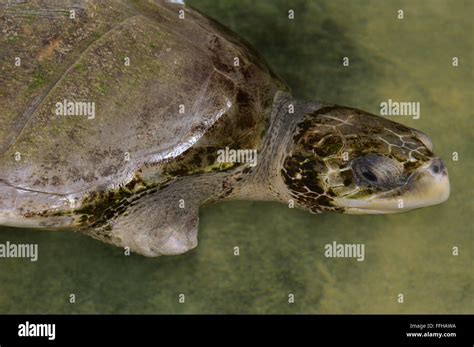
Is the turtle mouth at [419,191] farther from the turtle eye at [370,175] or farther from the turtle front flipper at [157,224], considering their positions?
the turtle front flipper at [157,224]

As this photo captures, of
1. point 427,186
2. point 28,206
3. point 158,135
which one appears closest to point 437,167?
point 427,186

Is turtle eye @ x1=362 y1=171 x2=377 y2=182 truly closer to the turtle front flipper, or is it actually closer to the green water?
the green water

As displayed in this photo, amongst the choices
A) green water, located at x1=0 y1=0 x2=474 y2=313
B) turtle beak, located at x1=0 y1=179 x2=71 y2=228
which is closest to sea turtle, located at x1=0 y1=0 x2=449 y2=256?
turtle beak, located at x1=0 y1=179 x2=71 y2=228

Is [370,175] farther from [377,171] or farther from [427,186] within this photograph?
[427,186]

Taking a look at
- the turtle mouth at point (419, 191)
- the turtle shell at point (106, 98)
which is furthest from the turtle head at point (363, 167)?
the turtle shell at point (106, 98)

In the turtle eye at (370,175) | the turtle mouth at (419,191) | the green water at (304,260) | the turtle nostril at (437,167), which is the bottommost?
the green water at (304,260)

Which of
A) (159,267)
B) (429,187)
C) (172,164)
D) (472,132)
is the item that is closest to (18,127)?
(172,164)
